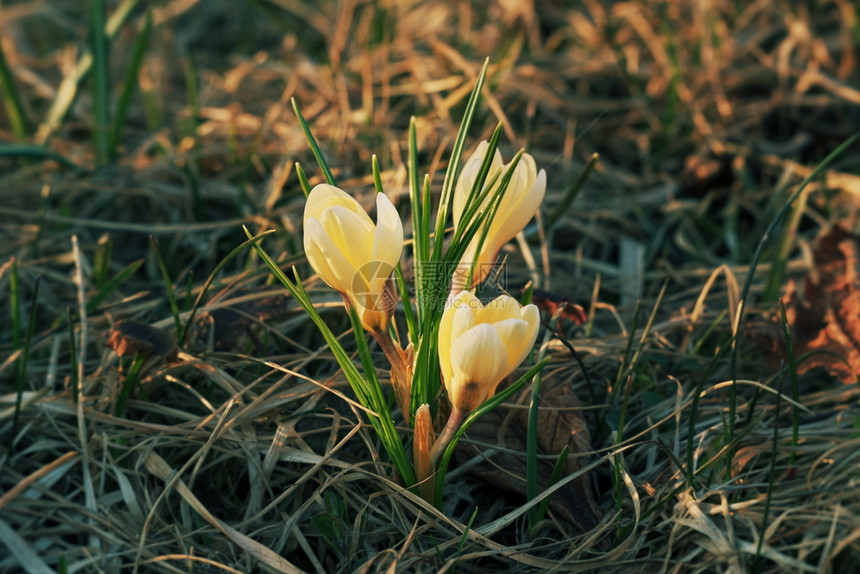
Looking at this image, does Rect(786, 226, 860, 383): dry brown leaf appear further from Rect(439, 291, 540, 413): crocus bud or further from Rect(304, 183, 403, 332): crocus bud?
Rect(304, 183, 403, 332): crocus bud

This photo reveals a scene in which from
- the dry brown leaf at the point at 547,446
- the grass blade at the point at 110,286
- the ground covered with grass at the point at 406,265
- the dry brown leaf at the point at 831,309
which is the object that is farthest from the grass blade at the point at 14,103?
the dry brown leaf at the point at 831,309

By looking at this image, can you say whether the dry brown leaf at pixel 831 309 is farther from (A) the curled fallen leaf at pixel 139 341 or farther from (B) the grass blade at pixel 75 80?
(B) the grass blade at pixel 75 80

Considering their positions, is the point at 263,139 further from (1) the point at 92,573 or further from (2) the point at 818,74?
(2) the point at 818,74

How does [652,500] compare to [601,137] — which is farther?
[601,137]

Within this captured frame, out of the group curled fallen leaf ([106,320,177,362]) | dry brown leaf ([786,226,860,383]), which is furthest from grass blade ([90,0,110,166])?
dry brown leaf ([786,226,860,383])

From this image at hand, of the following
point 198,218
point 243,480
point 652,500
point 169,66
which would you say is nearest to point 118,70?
point 169,66

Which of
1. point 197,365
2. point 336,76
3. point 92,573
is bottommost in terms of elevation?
point 92,573

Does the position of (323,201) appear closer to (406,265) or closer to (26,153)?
(406,265)

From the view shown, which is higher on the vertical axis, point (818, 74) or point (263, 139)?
point (818, 74)
